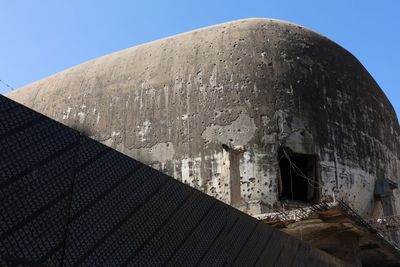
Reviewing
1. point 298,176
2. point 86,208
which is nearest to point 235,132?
point 298,176

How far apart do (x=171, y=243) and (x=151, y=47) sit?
9683 millimetres

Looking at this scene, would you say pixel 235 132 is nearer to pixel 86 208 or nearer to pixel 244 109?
pixel 244 109

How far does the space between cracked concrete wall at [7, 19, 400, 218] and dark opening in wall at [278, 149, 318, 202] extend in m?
0.20

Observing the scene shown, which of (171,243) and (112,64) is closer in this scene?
(171,243)

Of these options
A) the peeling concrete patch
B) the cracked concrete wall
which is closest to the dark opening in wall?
the cracked concrete wall

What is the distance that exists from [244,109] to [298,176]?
196cm

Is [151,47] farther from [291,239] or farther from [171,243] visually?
[171,243]

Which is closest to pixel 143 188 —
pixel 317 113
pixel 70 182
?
pixel 70 182

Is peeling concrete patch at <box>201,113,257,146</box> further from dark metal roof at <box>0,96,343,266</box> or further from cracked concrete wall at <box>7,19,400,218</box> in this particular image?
dark metal roof at <box>0,96,343,266</box>

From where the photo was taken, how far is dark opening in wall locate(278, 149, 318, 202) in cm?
1059

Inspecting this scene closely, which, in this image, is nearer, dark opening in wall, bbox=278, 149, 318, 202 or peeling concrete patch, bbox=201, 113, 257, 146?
peeling concrete patch, bbox=201, 113, 257, 146

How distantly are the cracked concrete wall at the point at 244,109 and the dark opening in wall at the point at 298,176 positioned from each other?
0.66 ft

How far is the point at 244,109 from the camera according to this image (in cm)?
1068

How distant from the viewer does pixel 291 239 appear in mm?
5035
